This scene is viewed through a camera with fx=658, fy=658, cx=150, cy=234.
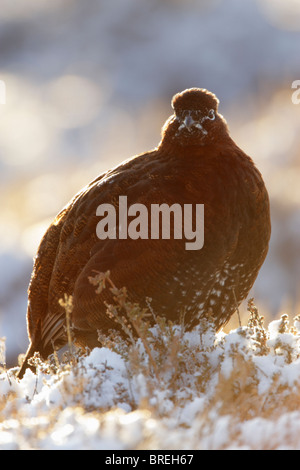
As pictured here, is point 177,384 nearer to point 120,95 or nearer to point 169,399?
point 169,399

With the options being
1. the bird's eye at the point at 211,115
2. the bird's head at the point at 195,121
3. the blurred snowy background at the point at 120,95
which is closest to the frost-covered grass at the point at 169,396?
the bird's head at the point at 195,121

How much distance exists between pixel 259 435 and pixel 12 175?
70.3 feet

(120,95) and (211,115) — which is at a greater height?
(120,95)

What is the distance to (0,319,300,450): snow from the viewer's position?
3133mm

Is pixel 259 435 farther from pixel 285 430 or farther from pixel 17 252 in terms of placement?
pixel 17 252

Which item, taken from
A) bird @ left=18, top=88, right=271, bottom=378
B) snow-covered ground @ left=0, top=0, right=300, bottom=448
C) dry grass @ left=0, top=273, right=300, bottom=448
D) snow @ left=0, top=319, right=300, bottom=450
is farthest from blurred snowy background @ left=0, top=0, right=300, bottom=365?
snow @ left=0, top=319, right=300, bottom=450

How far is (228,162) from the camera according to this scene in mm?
4656

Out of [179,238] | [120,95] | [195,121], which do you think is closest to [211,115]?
[195,121]

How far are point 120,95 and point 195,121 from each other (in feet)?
81.6

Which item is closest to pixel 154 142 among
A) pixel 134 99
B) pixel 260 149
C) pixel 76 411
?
pixel 260 149

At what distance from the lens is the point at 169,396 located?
377cm

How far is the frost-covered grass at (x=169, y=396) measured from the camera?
315cm

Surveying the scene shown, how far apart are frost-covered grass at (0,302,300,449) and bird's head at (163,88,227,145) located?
129cm

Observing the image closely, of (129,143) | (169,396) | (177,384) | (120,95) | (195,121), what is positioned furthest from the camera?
(120,95)
